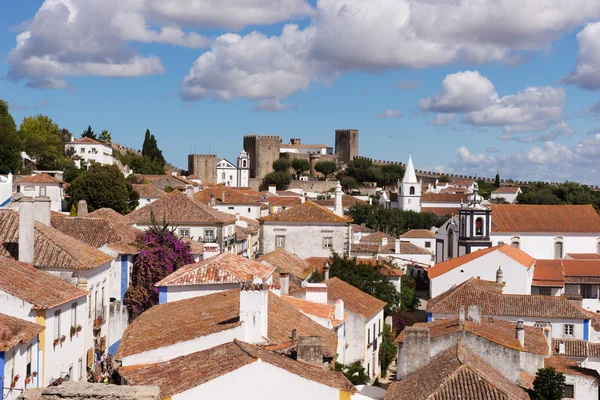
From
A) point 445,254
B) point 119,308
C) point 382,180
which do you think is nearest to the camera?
point 119,308

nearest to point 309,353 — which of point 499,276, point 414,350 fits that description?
point 414,350

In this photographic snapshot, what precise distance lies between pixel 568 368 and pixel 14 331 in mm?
20876

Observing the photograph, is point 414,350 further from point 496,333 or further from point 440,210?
point 440,210

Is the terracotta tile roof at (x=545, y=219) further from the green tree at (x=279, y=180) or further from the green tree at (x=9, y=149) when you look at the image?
the green tree at (x=279, y=180)

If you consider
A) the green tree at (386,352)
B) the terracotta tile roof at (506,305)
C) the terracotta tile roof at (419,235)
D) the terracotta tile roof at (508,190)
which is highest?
the terracotta tile roof at (508,190)

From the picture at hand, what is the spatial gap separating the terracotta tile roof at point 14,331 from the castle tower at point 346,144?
136 meters

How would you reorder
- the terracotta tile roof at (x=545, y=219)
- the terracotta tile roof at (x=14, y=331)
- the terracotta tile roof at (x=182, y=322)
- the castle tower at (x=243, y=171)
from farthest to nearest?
the castle tower at (x=243, y=171) → the terracotta tile roof at (x=545, y=219) → the terracotta tile roof at (x=182, y=322) → the terracotta tile roof at (x=14, y=331)

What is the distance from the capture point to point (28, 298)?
1694 cm

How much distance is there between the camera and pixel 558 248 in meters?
69.1

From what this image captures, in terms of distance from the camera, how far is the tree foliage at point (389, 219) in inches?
→ 3423

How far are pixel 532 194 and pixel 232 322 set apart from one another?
3757 inches

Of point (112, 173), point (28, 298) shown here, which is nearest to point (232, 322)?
point (28, 298)

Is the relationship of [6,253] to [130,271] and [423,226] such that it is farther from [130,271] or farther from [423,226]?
[423,226]

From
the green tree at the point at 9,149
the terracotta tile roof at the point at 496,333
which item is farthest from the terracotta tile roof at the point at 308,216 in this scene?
the green tree at the point at 9,149
